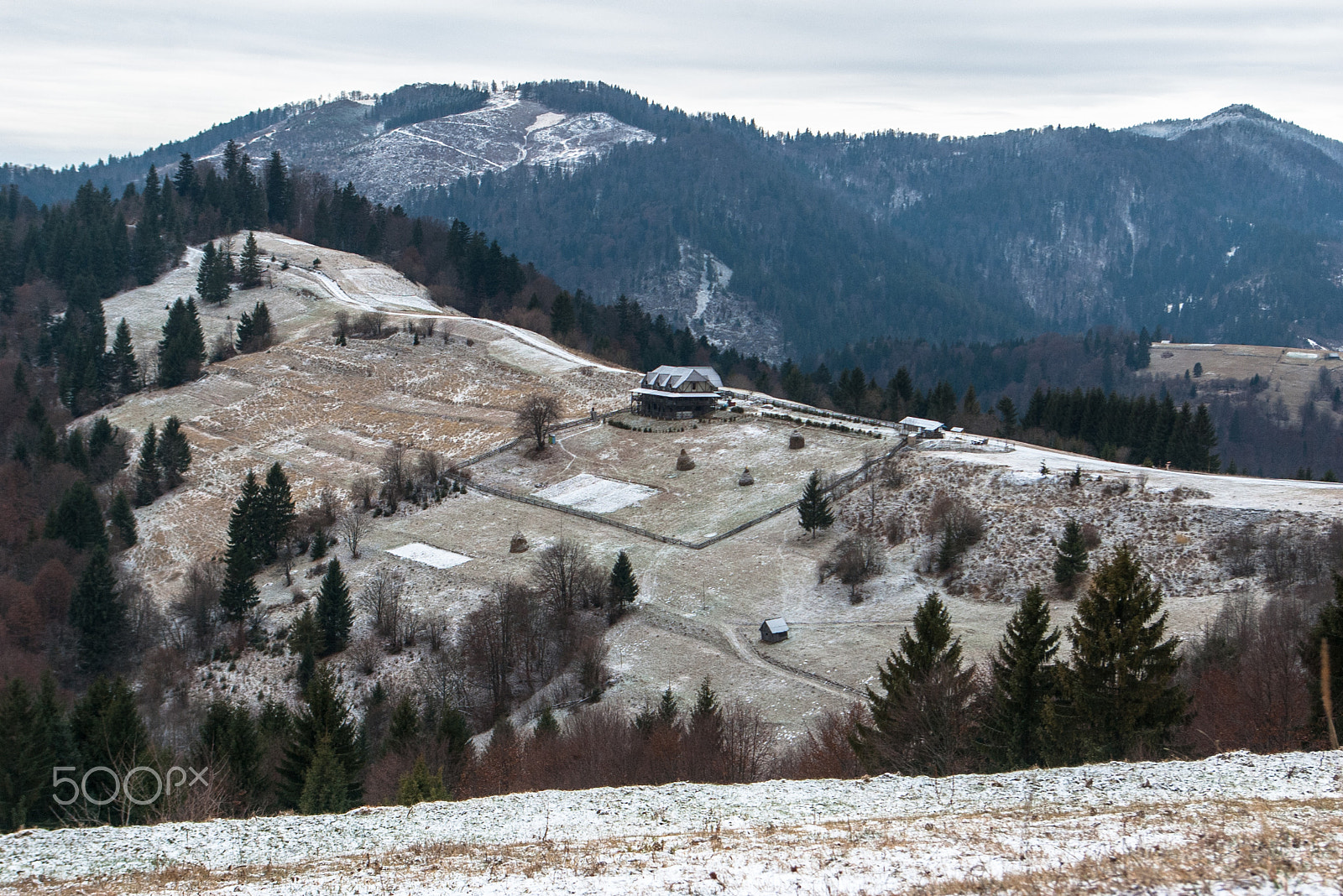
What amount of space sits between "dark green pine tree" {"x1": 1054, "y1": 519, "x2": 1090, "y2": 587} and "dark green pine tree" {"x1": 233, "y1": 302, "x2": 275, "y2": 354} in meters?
82.2

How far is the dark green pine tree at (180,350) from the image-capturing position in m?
91.6

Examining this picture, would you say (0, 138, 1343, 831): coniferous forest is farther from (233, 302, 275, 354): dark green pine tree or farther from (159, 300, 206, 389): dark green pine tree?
(233, 302, 275, 354): dark green pine tree

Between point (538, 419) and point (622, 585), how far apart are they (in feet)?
85.0

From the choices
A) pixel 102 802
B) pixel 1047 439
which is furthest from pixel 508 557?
pixel 1047 439

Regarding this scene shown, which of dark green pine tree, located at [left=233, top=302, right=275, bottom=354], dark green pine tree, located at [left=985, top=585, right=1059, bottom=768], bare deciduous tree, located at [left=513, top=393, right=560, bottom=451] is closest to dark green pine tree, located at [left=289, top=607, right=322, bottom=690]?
bare deciduous tree, located at [left=513, top=393, right=560, bottom=451]

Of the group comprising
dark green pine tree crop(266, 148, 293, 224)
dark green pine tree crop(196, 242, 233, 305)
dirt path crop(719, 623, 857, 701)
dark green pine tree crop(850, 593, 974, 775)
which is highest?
dark green pine tree crop(266, 148, 293, 224)

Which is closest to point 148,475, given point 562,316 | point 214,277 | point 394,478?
point 394,478

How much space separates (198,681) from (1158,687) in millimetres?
45010

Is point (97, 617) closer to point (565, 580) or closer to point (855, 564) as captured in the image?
point (565, 580)

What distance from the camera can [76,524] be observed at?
6331cm

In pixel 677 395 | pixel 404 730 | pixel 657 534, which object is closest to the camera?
pixel 404 730

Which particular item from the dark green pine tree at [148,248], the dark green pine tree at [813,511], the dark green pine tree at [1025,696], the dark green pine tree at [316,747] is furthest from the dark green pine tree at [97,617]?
the dark green pine tree at [148,248]

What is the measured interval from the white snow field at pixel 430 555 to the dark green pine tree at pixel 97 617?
15.1m

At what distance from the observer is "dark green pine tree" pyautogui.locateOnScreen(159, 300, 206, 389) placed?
300 ft
